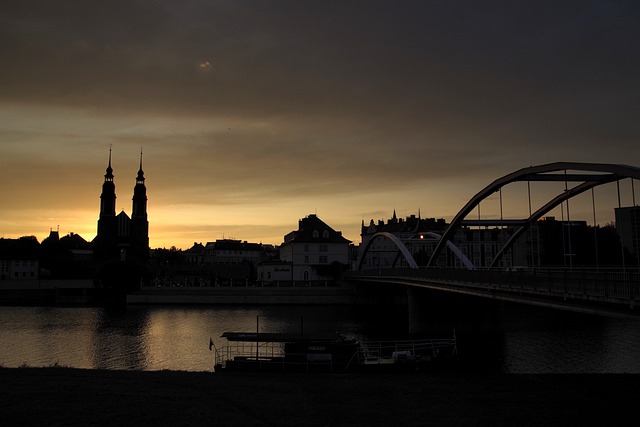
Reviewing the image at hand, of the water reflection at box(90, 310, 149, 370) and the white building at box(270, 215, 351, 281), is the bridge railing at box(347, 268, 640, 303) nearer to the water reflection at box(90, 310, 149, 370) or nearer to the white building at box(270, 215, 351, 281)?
the water reflection at box(90, 310, 149, 370)

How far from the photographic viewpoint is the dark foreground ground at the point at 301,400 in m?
16.4

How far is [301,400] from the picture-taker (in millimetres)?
18688

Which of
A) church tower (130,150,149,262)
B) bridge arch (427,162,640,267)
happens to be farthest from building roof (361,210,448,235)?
bridge arch (427,162,640,267)

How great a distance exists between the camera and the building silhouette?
5541 inches

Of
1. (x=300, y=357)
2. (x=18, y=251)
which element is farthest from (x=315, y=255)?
(x=300, y=357)

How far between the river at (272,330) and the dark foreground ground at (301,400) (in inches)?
271

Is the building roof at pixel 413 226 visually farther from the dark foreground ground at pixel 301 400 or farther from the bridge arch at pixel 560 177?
the dark foreground ground at pixel 301 400

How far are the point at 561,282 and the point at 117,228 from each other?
13587cm

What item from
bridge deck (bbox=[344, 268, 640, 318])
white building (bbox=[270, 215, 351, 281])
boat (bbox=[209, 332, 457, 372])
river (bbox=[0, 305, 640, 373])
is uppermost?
white building (bbox=[270, 215, 351, 281])

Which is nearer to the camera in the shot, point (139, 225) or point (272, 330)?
point (272, 330)

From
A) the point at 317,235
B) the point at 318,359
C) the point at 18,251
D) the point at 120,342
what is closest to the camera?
the point at 318,359

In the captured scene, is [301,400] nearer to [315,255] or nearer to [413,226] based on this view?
[315,255]

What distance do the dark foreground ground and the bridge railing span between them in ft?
12.0

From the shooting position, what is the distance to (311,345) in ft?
104
